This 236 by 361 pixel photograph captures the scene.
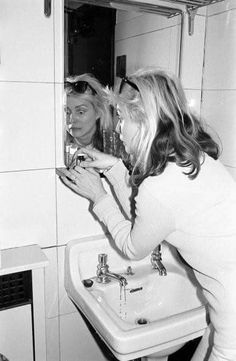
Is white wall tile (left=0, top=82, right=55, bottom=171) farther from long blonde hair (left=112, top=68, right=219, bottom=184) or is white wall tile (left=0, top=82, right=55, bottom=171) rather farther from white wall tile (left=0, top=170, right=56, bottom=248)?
long blonde hair (left=112, top=68, right=219, bottom=184)

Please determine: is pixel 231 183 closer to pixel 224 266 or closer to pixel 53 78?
pixel 224 266

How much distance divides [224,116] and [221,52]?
24 centimetres

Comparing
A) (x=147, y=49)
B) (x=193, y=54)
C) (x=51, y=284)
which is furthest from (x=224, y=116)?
(x=51, y=284)

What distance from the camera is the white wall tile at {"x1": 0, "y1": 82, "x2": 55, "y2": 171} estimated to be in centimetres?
110

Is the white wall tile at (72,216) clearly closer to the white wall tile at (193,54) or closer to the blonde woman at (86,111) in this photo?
the blonde woman at (86,111)

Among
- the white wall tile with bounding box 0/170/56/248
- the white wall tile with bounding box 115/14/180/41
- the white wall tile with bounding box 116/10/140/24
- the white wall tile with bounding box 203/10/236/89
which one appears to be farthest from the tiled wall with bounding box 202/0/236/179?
Answer: the white wall tile with bounding box 0/170/56/248

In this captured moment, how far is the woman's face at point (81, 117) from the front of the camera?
3.94ft

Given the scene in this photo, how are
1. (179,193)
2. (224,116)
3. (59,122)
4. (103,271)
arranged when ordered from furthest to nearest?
(224,116) < (103,271) < (59,122) < (179,193)

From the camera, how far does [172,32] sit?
138 centimetres

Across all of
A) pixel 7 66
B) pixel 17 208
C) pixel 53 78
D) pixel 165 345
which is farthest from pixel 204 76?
pixel 165 345

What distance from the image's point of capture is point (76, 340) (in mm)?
1383

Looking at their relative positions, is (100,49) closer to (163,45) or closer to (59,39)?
(59,39)

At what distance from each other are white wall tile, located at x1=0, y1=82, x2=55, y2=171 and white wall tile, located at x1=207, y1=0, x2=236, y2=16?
718mm

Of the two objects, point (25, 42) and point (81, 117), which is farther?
point (81, 117)
